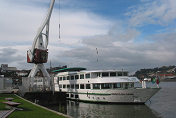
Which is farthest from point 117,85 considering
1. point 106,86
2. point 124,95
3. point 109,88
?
point 124,95

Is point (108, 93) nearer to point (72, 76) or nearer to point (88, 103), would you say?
point (88, 103)

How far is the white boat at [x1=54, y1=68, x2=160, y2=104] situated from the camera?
88.6ft

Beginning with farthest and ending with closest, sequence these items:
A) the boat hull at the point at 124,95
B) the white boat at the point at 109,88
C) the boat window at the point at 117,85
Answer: the boat window at the point at 117,85 → the white boat at the point at 109,88 → the boat hull at the point at 124,95

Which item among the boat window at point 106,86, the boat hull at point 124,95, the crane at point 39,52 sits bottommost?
the boat hull at point 124,95

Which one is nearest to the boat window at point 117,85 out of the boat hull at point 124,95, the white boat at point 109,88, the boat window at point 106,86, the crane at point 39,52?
the white boat at point 109,88

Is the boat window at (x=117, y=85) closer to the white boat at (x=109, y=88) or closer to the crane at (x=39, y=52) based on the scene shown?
the white boat at (x=109, y=88)

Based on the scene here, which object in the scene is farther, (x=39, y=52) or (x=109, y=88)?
(x=39, y=52)

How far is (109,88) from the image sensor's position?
1121 inches

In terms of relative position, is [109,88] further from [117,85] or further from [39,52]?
[39,52]

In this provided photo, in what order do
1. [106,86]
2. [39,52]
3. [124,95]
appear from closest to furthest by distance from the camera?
[124,95]
[106,86]
[39,52]

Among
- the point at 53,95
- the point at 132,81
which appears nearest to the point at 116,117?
the point at 132,81

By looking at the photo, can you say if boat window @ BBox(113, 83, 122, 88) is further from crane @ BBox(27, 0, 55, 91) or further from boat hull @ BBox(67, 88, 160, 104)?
crane @ BBox(27, 0, 55, 91)

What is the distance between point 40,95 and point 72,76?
23.1 ft

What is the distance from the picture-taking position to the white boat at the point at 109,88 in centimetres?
2701
